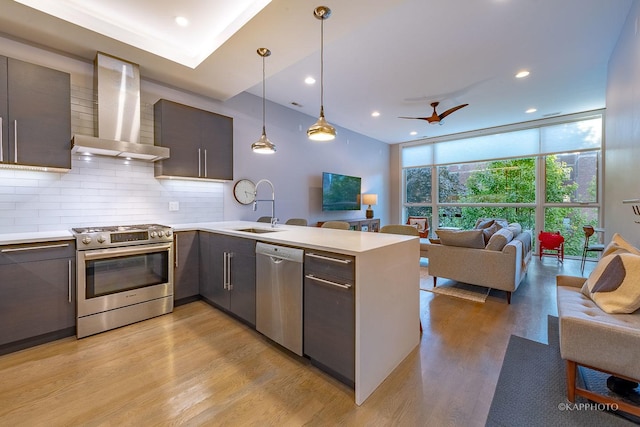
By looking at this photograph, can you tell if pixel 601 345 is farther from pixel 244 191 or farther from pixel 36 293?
pixel 244 191

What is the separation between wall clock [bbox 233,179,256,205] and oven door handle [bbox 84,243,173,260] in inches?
60.4

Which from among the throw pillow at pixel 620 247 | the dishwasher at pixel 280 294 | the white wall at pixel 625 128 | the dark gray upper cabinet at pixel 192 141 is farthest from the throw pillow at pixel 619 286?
the dark gray upper cabinet at pixel 192 141

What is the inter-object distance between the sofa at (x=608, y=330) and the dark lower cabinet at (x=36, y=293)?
374 centimetres

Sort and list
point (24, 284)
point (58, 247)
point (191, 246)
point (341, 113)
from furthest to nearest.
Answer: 1. point (341, 113)
2. point (191, 246)
3. point (58, 247)
4. point (24, 284)

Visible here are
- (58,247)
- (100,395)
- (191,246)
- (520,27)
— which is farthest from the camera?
(191,246)

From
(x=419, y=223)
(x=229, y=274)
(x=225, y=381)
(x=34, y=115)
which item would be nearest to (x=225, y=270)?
(x=229, y=274)

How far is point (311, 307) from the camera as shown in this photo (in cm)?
187

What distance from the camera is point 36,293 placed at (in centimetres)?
218

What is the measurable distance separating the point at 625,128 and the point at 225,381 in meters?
4.52

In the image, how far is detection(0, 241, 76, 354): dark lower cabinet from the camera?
2.06 metres

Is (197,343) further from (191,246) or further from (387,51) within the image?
(387,51)

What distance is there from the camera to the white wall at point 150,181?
2.59 metres

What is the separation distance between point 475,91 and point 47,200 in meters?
5.92

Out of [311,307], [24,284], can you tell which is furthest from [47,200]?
[311,307]
